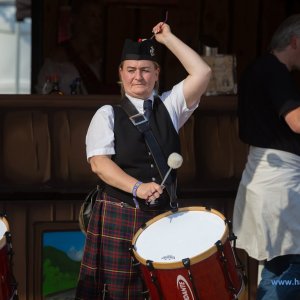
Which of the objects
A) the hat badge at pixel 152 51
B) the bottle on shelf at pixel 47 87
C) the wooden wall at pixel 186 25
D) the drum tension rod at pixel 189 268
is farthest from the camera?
the wooden wall at pixel 186 25

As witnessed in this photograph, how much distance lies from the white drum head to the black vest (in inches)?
6.4

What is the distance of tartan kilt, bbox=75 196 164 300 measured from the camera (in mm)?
4535

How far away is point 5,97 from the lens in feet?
19.1

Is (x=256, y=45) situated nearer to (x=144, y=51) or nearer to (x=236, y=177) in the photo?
(x=236, y=177)

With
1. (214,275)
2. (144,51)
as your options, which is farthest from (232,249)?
(144,51)

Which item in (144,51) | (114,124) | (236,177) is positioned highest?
(144,51)

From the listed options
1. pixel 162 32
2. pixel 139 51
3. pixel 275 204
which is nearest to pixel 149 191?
pixel 139 51

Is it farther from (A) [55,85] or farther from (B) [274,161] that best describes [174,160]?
(A) [55,85]

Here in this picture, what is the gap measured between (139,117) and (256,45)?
12.4 feet

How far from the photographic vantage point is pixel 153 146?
4.47m

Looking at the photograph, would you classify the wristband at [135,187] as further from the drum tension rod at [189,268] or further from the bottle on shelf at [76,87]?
the bottle on shelf at [76,87]

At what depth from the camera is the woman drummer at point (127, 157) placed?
4496 millimetres

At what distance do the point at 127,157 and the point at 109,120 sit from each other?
19cm

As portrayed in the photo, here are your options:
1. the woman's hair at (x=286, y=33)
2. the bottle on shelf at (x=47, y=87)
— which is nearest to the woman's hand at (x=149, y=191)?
the woman's hair at (x=286, y=33)
